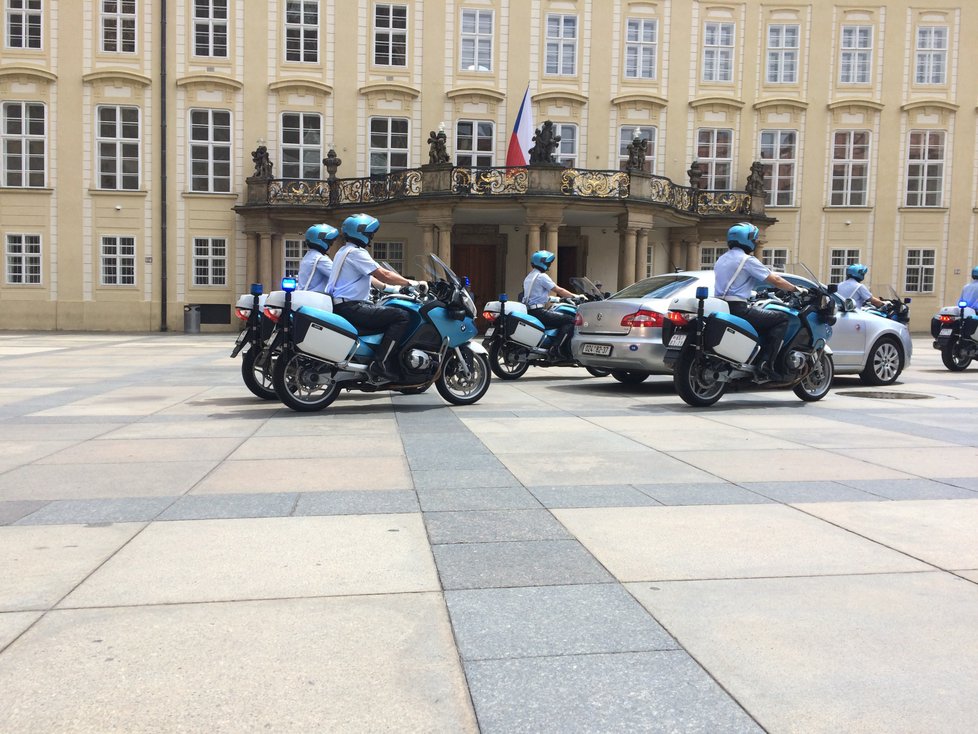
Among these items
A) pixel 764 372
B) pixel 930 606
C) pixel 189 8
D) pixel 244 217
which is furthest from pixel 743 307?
pixel 189 8

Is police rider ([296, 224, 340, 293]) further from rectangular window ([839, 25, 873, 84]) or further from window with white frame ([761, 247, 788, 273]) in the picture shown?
rectangular window ([839, 25, 873, 84])

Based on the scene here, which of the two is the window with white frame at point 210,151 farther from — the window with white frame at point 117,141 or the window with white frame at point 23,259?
the window with white frame at point 23,259

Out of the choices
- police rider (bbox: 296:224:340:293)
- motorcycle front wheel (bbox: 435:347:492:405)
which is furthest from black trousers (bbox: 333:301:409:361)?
police rider (bbox: 296:224:340:293)

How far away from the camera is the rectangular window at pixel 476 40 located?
105ft

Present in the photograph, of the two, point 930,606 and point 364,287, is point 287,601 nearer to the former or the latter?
point 930,606

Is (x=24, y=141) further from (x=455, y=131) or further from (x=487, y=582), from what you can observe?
(x=487, y=582)

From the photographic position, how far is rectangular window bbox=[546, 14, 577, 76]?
32188 millimetres

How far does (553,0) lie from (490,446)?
28141mm

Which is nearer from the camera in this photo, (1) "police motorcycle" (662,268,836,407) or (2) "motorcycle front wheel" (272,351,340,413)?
(2) "motorcycle front wheel" (272,351,340,413)

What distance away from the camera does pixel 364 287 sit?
9.64 metres

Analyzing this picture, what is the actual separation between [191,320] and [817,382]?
2487 centimetres

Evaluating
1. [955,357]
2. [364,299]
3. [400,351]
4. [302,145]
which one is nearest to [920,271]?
[955,357]

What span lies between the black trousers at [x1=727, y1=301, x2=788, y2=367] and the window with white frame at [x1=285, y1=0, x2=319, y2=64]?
25047 mm

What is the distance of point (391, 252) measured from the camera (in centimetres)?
A: 3288
